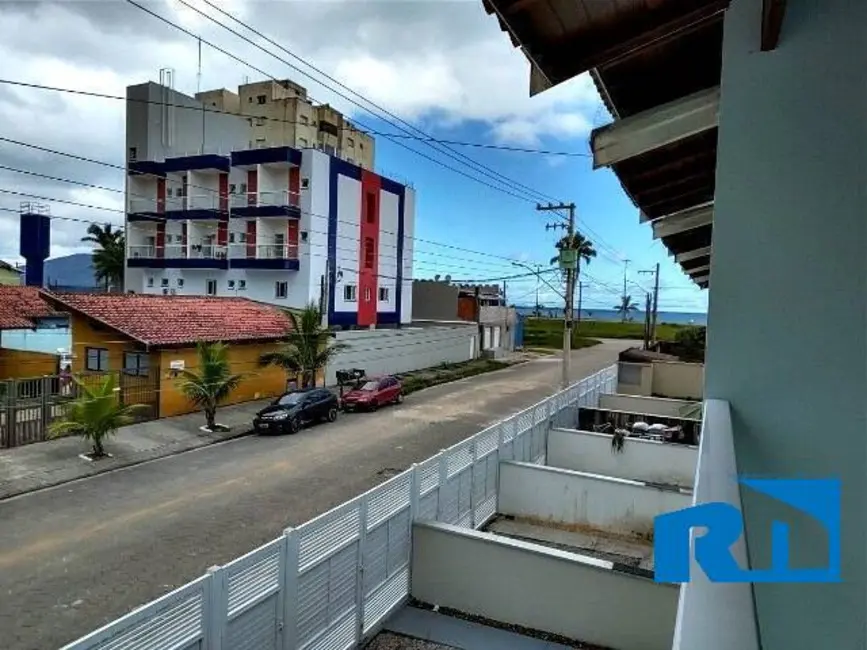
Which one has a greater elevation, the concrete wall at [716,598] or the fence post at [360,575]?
the concrete wall at [716,598]

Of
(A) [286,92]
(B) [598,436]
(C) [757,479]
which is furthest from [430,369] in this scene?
(C) [757,479]

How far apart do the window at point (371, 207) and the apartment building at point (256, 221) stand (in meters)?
0.07

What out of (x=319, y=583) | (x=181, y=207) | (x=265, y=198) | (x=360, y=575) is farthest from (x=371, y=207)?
(x=319, y=583)

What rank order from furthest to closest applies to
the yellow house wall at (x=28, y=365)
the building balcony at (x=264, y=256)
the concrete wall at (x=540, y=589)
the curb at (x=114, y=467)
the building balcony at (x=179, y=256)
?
the building balcony at (x=179, y=256), the building balcony at (x=264, y=256), the yellow house wall at (x=28, y=365), the curb at (x=114, y=467), the concrete wall at (x=540, y=589)

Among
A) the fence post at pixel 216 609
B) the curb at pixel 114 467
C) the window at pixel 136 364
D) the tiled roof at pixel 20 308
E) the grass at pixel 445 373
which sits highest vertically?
the tiled roof at pixel 20 308

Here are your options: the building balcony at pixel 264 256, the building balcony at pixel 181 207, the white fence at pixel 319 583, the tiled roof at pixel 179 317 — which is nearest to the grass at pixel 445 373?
the tiled roof at pixel 179 317

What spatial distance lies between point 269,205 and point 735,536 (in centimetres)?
3572

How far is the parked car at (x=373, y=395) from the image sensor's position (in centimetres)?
2464

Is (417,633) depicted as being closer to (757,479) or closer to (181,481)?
(757,479)

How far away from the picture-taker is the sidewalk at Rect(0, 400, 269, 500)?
575 inches

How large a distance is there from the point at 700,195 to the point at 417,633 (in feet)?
21.2

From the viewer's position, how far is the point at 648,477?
49.3ft

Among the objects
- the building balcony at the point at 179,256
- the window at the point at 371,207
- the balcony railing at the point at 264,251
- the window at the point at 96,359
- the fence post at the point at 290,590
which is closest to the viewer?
the fence post at the point at 290,590

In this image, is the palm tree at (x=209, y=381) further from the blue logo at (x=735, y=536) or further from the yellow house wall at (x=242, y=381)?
the blue logo at (x=735, y=536)
